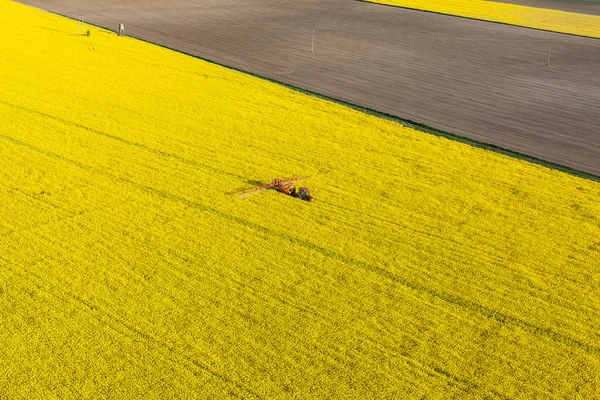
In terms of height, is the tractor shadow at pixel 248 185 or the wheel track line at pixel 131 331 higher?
the wheel track line at pixel 131 331

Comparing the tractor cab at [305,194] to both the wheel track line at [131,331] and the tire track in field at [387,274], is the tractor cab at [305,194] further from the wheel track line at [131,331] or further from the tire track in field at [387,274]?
the wheel track line at [131,331]

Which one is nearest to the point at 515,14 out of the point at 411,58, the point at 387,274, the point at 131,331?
the point at 411,58

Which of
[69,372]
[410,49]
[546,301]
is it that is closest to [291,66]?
[410,49]

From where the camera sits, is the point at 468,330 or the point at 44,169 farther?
the point at 44,169

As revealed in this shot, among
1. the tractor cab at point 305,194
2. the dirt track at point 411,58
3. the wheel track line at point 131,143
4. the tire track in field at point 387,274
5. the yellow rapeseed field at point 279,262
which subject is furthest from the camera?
the dirt track at point 411,58

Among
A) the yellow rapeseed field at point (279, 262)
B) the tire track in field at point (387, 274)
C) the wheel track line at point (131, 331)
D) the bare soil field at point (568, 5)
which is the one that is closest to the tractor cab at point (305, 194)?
the yellow rapeseed field at point (279, 262)

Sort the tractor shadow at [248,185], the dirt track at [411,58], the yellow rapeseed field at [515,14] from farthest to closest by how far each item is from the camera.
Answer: the yellow rapeseed field at [515,14] → the dirt track at [411,58] → the tractor shadow at [248,185]

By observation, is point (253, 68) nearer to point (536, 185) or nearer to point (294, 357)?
point (536, 185)
